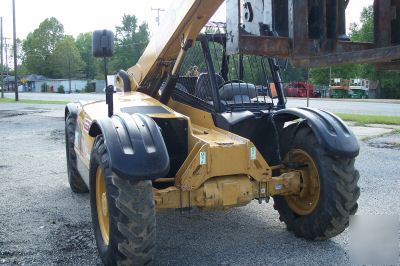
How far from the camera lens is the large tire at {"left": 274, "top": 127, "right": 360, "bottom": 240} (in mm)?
4691

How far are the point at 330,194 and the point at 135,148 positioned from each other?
197cm

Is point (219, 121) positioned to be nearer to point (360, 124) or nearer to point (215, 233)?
point (215, 233)

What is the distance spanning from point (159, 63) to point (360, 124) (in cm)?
1226

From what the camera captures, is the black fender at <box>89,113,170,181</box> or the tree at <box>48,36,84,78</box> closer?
the black fender at <box>89,113,170,181</box>

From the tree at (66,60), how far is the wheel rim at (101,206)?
10440 cm

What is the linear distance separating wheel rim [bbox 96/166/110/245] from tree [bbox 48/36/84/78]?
104399mm

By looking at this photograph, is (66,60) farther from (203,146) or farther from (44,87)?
(203,146)

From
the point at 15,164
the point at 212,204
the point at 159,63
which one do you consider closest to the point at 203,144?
the point at 212,204

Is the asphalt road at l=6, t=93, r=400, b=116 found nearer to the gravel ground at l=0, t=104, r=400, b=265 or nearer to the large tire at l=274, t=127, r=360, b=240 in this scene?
the gravel ground at l=0, t=104, r=400, b=265

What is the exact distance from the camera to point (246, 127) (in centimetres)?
525

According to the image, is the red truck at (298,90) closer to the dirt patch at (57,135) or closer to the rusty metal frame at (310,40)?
the dirt patch at (57,135)

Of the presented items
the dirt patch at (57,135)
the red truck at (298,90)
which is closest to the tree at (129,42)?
the red truck at (298,90)

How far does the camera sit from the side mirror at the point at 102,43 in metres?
5.26

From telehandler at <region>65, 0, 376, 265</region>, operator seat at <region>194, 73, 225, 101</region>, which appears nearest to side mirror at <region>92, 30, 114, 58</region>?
telehandler at <region>65, 0, 376, 265</region>
